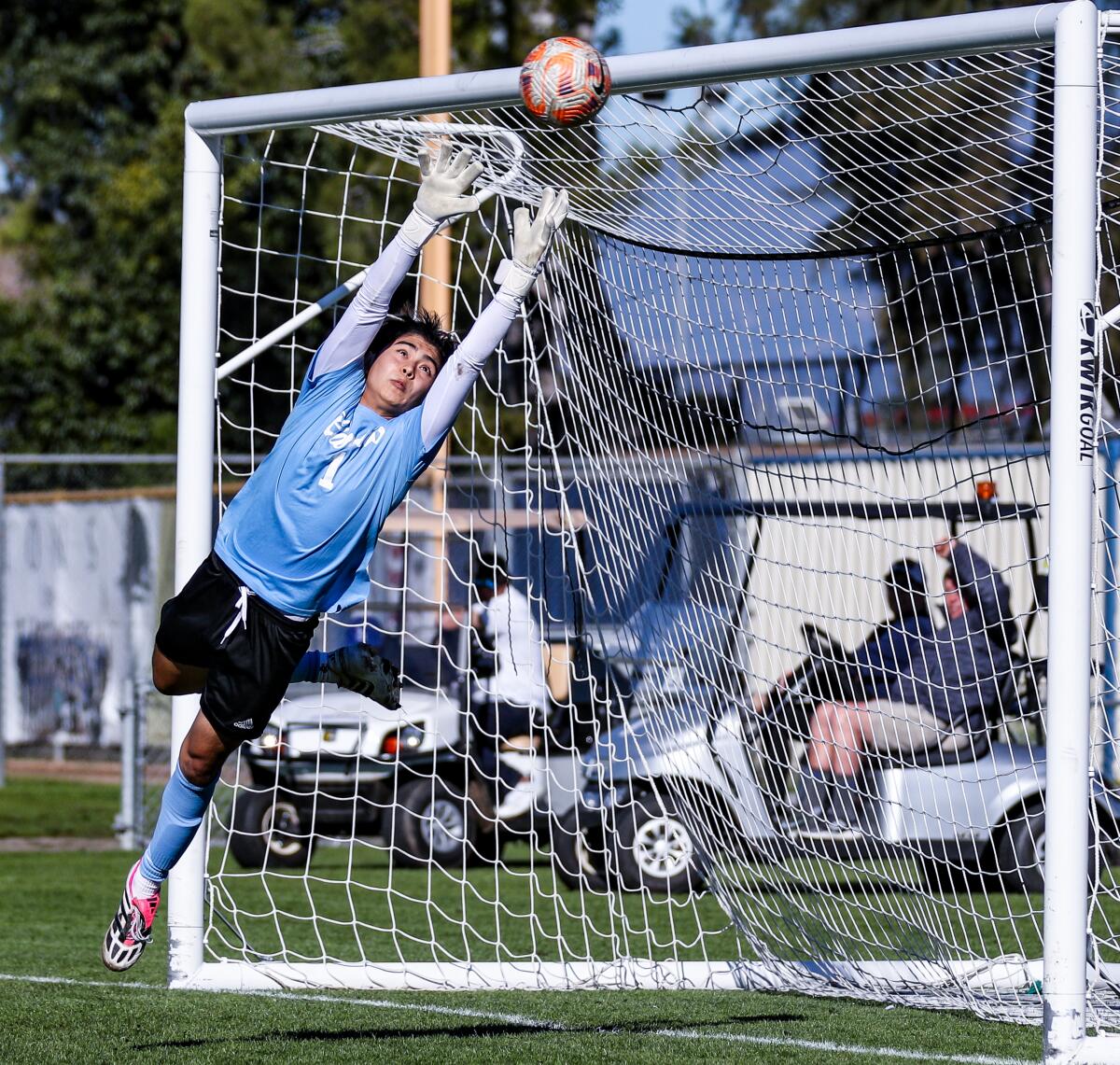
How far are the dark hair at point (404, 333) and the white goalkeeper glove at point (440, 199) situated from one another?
0.30 m

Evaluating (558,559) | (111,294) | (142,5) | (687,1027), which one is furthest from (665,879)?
(142,5)

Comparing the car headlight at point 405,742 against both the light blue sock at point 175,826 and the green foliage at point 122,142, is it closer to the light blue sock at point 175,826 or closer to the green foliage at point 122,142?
the light blue sock at point 175,826

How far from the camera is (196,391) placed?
691 centimetres

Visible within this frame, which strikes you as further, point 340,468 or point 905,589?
point 905,589

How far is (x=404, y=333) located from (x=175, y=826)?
1735mm

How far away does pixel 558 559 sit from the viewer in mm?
8773

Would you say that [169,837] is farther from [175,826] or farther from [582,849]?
[582,849]

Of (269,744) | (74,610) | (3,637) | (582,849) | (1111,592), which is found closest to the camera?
(1111,592)

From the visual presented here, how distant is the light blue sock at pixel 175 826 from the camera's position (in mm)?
5422

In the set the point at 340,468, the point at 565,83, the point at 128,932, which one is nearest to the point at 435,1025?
the point at 128,932

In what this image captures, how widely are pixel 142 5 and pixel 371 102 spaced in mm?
27339

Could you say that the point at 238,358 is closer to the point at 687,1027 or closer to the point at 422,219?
the point at 422,219

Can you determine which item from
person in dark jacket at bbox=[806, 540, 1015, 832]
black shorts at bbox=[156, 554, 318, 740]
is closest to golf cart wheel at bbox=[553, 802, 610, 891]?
person in dark jacket at bbox=[806, 540, 1015, 832]

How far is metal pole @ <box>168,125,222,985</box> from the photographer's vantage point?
6797mm
